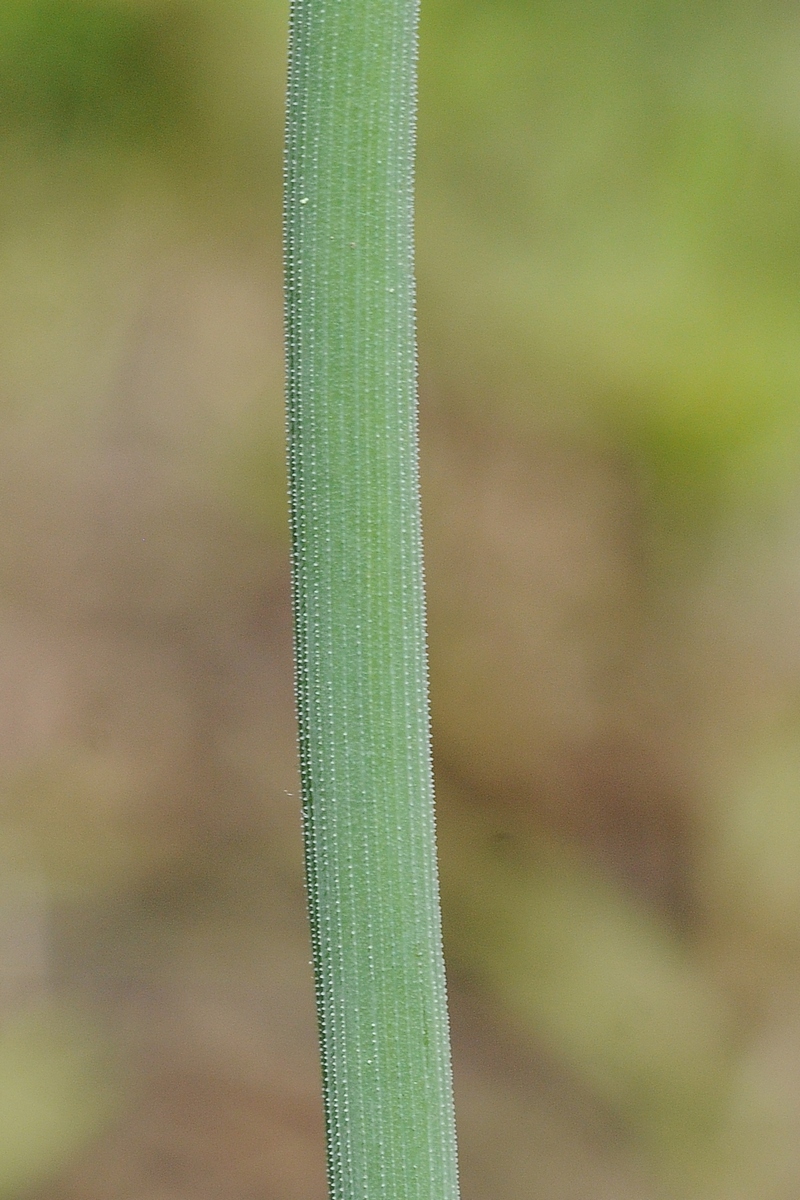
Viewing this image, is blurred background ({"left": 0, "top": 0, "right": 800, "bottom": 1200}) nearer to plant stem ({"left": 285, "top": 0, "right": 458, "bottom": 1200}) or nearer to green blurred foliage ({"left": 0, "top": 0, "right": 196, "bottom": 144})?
green blurred foliage ({"left": 0, "top": 0, "right": 196, "bottom": 144})

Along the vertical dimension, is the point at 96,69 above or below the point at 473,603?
above

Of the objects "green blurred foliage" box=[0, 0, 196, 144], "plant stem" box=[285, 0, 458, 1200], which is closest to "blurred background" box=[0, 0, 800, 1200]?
"green blurred foliage" box=[0, 0, 196, 144]

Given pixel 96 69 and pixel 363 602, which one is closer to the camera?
pixel 363 602

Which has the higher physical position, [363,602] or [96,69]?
[96,69]

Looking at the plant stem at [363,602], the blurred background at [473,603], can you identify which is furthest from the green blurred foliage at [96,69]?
the plant stem at [363,602]

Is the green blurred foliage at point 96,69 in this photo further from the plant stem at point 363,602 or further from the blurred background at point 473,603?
the plant stem at point 363,602
